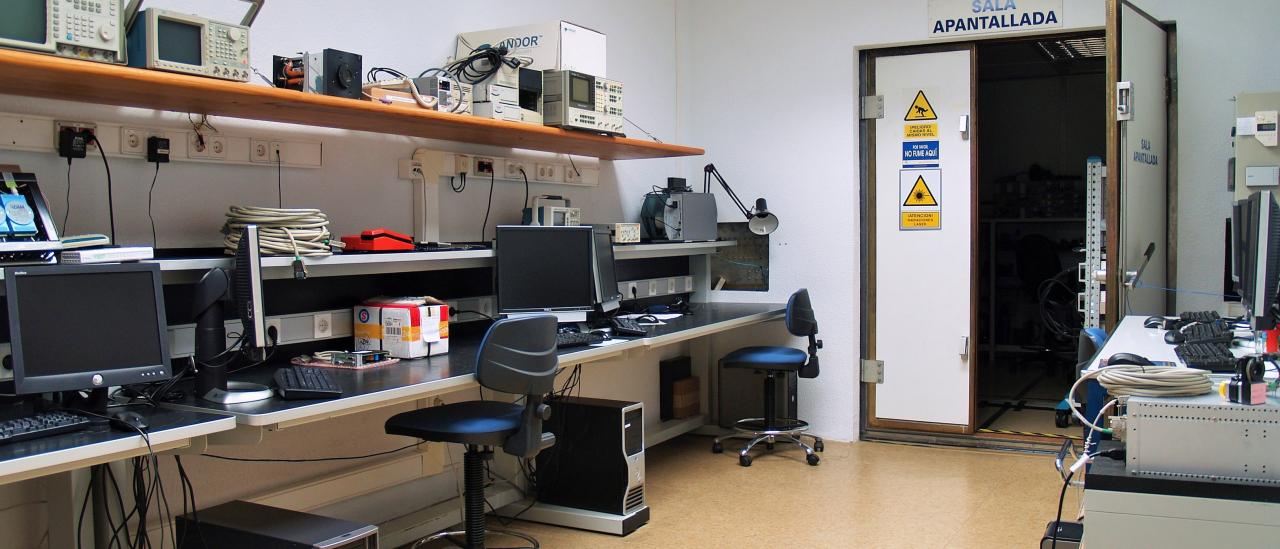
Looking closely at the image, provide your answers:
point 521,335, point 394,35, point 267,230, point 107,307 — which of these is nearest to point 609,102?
point 394,35

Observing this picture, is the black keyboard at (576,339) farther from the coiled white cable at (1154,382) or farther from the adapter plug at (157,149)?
the coiled white cable at (1154,382)

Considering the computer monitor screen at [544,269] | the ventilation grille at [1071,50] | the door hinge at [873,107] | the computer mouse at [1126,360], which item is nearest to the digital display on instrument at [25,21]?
the computer monitor screen at [544,269]

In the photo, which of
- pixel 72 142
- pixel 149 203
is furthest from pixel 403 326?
pixel 72 142

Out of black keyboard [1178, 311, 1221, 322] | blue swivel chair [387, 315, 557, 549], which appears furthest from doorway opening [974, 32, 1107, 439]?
blue swivel chair [387, 315, 557, 549]

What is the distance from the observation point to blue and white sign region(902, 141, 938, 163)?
202 inches

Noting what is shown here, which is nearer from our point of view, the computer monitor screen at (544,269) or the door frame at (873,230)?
the computer monitor screen at (544,269)

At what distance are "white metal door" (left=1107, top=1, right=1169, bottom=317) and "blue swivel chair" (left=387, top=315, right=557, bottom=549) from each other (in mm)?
2376

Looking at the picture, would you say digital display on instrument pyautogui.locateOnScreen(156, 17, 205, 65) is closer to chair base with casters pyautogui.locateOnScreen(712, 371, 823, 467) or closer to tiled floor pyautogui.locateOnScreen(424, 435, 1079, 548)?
tiled floor pyautogui.locateOnScreen(424, 435, 1079, 548)

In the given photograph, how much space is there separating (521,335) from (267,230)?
0.79 metres

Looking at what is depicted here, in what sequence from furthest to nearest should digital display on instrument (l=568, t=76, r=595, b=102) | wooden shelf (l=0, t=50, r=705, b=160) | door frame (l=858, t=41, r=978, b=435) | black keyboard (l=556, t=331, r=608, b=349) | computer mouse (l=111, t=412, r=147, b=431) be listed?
1. door frame (l=858, t=41, r=978, b=435)
2. digital display on instrument (l=568, t=76, r=595, b=102)
3. black keyboard (l=556, t=331, r=608, b=349)
4. wooden shelf (l=0, t=50, r=705, b=160)
5. computer mouse (l=111, t=412, r=147, b=431)

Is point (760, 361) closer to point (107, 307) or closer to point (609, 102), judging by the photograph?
point (609, 102)

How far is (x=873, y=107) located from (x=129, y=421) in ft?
13.3

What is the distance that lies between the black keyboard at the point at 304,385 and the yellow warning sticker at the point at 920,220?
338 cm

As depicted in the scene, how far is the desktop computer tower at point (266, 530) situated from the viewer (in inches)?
98.7
